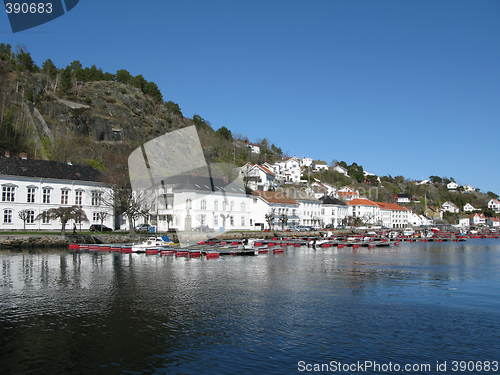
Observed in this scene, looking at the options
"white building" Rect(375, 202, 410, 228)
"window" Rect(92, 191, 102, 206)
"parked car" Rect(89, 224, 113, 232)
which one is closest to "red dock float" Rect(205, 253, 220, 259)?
"parked car" Rect(89, 224, 113, 232)

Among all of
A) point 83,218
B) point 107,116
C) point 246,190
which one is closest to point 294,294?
point 83,218

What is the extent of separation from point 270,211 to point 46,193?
4618 cm

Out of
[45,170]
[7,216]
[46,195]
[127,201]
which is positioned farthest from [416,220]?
Result: [7,216]

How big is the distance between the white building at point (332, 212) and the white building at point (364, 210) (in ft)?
32.8

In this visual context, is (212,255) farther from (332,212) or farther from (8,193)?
(332,212)

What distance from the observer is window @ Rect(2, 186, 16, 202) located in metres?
57.2

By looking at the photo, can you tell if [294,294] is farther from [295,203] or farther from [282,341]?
[295,203]

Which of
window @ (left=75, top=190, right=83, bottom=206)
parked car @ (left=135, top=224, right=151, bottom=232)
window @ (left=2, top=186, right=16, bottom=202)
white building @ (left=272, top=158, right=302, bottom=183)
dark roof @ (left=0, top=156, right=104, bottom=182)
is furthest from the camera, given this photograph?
white building @ (left=272, top=158, right=302, bottom=183)

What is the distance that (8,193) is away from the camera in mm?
57438

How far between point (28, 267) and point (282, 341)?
86.5 feet

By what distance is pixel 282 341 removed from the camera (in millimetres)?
17625

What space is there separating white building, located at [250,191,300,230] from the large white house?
32.6 meters

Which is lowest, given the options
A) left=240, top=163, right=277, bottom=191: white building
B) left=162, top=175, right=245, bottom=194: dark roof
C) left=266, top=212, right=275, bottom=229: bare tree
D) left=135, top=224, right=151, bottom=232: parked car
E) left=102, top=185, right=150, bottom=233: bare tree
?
left=135, top=224, right=151, bottom=232: parked car

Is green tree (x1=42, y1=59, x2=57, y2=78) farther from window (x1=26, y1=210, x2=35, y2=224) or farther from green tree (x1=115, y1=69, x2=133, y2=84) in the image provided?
window (x1=26, y1=210, x2=35, y2=224)
